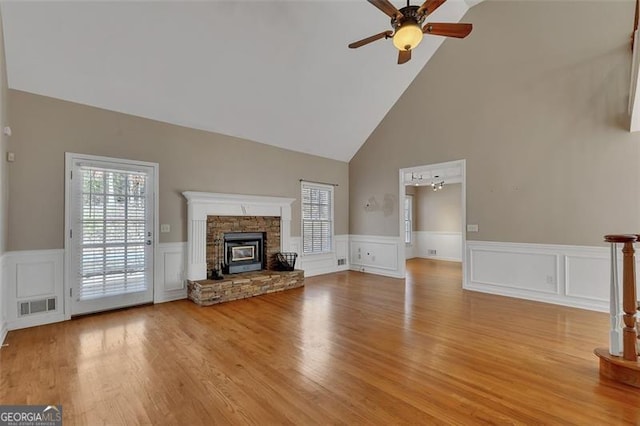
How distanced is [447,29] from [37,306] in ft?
19.1

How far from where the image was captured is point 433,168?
610 centimetres

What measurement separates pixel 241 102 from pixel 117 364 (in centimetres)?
408

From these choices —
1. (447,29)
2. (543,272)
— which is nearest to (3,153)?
(447,29)

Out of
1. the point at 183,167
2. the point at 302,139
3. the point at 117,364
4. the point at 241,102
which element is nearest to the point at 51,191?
the point at 183,167

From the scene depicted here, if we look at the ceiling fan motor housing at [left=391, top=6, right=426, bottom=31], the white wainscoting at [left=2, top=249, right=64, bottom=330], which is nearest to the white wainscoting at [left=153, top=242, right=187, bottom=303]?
the white wainscoting at [left=2, top=249, right=64, bottom=330]

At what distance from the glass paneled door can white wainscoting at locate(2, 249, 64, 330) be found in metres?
0.14

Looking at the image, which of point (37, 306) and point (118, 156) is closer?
point (37, 306)

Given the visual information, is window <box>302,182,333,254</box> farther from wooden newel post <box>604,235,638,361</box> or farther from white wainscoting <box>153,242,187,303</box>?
wooden newel post <box>604,235,638,361</box>

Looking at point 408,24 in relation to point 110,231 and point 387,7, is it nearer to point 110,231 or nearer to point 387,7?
point 387,7

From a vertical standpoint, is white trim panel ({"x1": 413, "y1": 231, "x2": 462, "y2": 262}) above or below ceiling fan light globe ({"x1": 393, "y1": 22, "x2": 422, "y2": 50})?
below

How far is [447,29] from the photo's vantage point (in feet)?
10.1

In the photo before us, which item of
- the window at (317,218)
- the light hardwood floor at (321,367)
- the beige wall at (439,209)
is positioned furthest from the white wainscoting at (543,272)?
the beige wall at (439,209)

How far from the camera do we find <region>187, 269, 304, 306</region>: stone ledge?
15.2 ft

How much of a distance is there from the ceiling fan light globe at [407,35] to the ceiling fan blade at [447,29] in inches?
10.8
